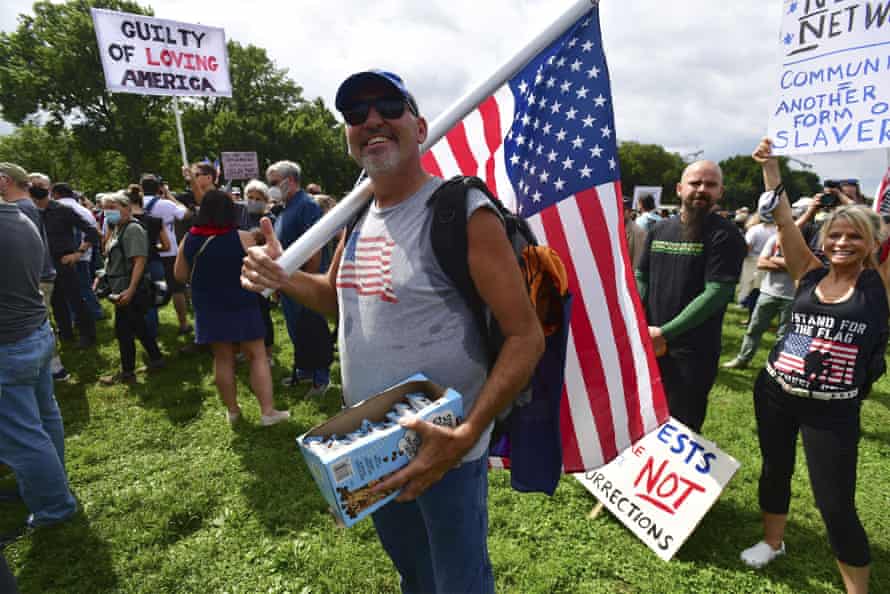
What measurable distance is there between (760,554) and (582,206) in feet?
7.96

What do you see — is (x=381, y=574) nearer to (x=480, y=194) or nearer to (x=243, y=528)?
(x=243, y=528)

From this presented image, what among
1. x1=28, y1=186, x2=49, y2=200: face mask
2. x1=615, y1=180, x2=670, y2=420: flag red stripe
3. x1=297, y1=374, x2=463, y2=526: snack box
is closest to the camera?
x1=297, y1=374, x2=463, y2=526: snack box

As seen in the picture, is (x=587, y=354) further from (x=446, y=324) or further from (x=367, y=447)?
(x=367, y=447)

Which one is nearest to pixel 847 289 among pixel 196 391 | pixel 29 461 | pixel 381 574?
pixel 381 574

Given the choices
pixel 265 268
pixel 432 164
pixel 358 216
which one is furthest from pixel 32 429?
pixel 432 164

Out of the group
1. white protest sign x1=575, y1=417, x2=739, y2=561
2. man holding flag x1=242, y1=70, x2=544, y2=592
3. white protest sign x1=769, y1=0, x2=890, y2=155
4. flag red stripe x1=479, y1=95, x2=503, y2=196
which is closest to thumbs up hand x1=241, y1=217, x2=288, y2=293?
man holding flag x1=242, y1=70, x2=544, y2=592

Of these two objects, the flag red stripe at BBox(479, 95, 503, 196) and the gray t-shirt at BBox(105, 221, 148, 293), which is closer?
the flag red stripe at BBox(479, 95, 503, 196)

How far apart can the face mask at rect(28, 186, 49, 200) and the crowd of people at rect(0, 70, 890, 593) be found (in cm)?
165

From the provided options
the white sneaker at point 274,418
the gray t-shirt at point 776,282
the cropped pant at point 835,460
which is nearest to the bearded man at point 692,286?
the cropped pant at point 835,460

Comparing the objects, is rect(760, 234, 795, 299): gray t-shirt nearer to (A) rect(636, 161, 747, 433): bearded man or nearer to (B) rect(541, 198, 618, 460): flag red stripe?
(A) rect(636, 161, 747, 433): bearded man

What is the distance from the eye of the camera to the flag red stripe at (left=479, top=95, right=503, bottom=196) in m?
2.18

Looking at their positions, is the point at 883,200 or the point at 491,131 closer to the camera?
the point at 491,131

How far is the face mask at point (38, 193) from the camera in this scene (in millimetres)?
5486

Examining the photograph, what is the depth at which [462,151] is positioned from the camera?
233cm
